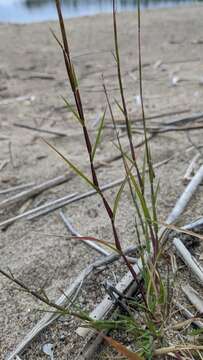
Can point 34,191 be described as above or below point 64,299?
above

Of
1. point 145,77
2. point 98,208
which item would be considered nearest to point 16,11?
point 145,77

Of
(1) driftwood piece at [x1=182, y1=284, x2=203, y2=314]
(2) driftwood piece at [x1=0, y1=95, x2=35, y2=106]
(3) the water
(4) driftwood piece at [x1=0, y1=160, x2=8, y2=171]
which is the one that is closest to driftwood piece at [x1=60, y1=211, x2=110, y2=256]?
(1) driftwood piece at [x1=182, y1=284, x2=203, y2=314]

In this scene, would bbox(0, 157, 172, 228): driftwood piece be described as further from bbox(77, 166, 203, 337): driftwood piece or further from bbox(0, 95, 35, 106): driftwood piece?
bbox(0, 95, 35, 106): driftwood piece

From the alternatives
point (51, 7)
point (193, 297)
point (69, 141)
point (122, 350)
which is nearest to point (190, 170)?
point (193, 297)

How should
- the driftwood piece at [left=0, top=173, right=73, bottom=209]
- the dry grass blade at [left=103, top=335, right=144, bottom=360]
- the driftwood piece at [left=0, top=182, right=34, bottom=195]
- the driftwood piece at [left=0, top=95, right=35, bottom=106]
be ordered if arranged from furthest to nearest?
1. the driftwood piece at [left=0, top=95, right=35, bottom=106]
2. the driftwood piece at [left=0, top=182, right=34, bottom=195]
3. the driftwood piece at [left=0, top=173, right=73, bottom=209]
4. the dry grass blade at [left=103, top=335, right=144, bottom=360]

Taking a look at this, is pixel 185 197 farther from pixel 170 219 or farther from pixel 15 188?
pixel 15 188
